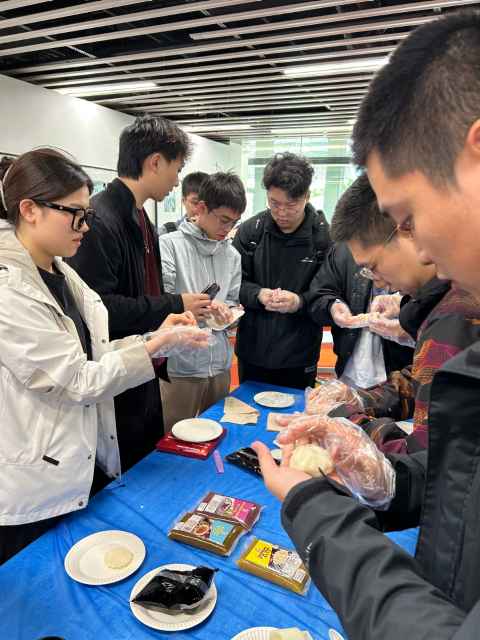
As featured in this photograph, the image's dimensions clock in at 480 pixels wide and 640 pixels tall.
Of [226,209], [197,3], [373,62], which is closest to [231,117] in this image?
[373,62]

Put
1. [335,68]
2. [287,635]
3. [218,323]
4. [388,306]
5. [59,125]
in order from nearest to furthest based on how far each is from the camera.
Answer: [287,635], [388,306], [218,323], [335,68], [59,125]

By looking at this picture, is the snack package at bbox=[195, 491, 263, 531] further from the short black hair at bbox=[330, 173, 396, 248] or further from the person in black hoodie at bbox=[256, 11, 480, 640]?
the short black hair at bbox=[330, 173, 396, 248]

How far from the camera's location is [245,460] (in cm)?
168

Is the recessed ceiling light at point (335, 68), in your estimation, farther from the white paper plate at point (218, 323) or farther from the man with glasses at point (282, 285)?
the white paper plate at point (218, 323)

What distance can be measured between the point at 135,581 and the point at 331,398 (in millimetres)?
1000

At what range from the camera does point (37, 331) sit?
1.35m

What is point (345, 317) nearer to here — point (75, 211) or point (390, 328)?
point (390, 328)

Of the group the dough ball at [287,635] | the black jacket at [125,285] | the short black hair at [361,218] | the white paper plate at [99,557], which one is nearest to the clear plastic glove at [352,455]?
the dough ball at [287,635]

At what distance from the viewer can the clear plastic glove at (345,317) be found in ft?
7.68

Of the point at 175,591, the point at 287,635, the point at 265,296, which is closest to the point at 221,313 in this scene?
the point at 265,296

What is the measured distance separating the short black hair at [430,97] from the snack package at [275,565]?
1.03 m

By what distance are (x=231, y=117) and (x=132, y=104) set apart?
83.4 inches

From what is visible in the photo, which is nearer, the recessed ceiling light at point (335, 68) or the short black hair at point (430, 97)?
→ the short black hair at point (430, 97)

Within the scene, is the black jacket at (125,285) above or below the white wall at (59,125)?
below
